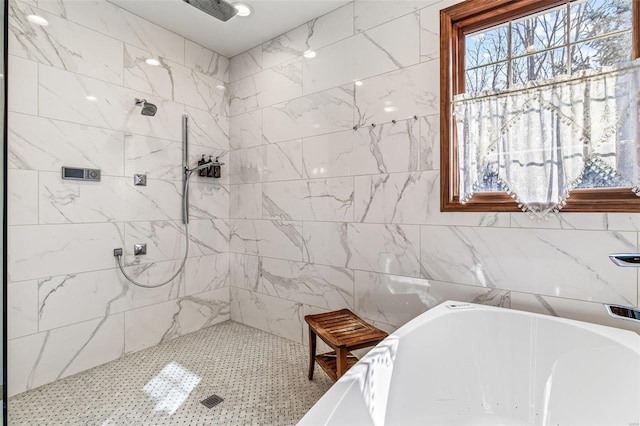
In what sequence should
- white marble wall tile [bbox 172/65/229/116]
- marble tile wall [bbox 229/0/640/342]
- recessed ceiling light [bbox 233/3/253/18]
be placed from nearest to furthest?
marble tile wall [bbox 229/0/640/342]
recessed ceiling light [bbox 233/3/253/18]
white marble wall tile [bbox 172/65/229/116]

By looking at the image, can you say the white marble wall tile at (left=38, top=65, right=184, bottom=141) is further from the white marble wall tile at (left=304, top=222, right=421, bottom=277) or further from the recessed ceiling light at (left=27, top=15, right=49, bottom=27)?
the white marble wall tile at (left=304, top=222, right=421, bottom=277)

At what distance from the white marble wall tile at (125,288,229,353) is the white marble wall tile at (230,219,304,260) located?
50 cm

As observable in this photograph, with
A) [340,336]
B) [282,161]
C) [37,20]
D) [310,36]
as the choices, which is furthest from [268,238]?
[37,20]

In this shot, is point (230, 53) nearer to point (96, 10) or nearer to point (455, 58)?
point (96, 10)

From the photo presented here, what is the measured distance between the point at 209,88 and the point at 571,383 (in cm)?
312

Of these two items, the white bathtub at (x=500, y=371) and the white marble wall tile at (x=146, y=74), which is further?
the white marble wall tile at (x=146, y=74)

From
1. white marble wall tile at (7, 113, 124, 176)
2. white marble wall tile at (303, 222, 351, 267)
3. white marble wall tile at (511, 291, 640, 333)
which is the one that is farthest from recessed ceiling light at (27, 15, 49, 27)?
white marble wall tile at (511, 291, 640, 333)

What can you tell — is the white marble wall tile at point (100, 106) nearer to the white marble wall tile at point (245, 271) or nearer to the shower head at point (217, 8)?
the shower head at point (217, 8)

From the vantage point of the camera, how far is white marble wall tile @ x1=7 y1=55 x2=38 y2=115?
184cm

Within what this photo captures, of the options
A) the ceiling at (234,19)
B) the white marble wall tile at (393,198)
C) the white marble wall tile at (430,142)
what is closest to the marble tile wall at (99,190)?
the ceiling at (234,19)

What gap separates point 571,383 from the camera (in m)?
1.29

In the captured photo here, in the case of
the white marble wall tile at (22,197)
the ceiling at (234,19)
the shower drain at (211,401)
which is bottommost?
the shower drain at (211,401)

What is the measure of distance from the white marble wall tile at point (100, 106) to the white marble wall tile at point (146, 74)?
0.07 meters

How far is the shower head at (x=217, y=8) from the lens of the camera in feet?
7.01
